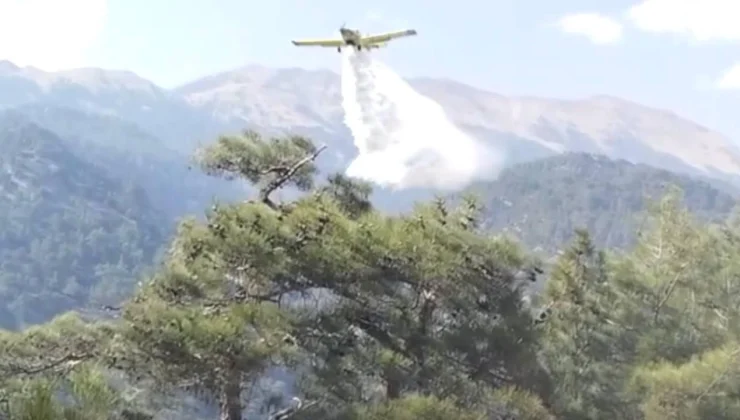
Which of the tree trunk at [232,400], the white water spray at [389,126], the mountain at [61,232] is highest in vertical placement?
the white water spray at [389,126]

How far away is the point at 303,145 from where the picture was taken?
44.8 ft

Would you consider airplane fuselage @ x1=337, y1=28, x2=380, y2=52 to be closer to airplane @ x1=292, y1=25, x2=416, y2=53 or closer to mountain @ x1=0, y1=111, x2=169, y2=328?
airplane @ x1=292, y1=25, x2=416, y2=53

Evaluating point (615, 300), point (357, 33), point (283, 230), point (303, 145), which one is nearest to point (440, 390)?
point (283, 230)

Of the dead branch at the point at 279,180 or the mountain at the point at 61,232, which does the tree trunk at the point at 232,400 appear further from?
the mountain at the point at 61,232

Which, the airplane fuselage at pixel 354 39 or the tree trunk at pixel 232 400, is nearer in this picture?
the tree trunk at pixel 232 400

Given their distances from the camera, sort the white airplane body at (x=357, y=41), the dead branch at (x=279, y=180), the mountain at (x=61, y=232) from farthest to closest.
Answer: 1. the mountain at (x=61, y=232)
2. the white airplane body at (x=357, y=41)
3. the dead branch at (x=279, y=180)

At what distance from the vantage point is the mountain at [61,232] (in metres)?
143

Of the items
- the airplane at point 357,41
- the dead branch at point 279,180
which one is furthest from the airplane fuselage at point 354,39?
the dead branch at point 279,180

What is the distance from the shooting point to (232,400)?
37.5 feet

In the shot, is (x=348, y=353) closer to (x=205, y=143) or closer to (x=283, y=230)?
(x=283, y=230)

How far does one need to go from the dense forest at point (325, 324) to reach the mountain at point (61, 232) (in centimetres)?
12441

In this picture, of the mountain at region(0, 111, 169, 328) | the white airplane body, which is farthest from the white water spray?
the mountain at region(0, 111, 169, 328)

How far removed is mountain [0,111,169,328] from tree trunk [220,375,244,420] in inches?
4943

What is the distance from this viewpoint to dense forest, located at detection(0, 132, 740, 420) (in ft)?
36.2
